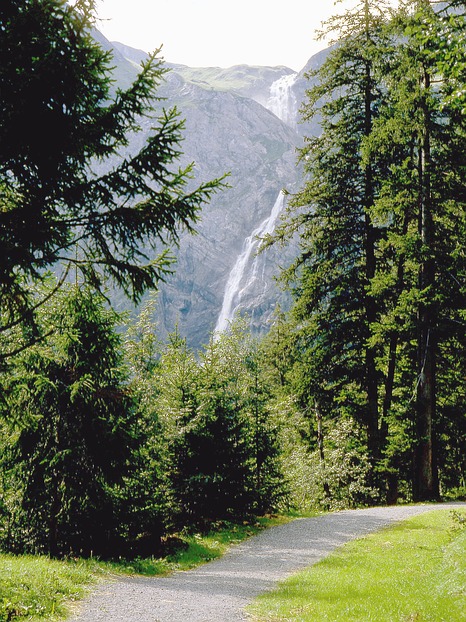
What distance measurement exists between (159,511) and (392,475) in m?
12.4

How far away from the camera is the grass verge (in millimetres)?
6587

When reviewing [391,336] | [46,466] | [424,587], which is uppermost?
[391,336]

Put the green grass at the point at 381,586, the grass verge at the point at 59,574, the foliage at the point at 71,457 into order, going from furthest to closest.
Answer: the foliage at the point at 71,457 → the green grass at the point at 381,586 → the grass verge at the point at 59,574

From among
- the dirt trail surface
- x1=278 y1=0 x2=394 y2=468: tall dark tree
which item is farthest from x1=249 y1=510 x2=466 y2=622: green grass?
x1=278 y1=0 x2=394 y2=468: tall dark tree

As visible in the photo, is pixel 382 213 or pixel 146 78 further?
pixel 382 213

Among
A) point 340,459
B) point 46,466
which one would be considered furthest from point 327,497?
point 46,466

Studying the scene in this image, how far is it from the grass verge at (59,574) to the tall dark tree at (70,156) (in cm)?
382

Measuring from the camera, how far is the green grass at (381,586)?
671 centimetres

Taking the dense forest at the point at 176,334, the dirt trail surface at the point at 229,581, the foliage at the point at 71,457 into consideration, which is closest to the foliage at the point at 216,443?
the dense forest at the point at 176,334

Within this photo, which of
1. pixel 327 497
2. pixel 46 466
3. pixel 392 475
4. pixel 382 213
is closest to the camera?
pixel 46 466

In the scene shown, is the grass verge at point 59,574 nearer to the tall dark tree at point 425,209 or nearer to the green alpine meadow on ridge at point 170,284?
the green alpine meadow on ridge at point 170,284

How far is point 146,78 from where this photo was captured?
7312 mm

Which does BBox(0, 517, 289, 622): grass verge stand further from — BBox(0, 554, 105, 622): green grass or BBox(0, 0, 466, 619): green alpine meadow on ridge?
BBox(0, 0, 466, 619): green alpine meadow on ridge

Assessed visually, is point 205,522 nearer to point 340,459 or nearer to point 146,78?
point 340,459
